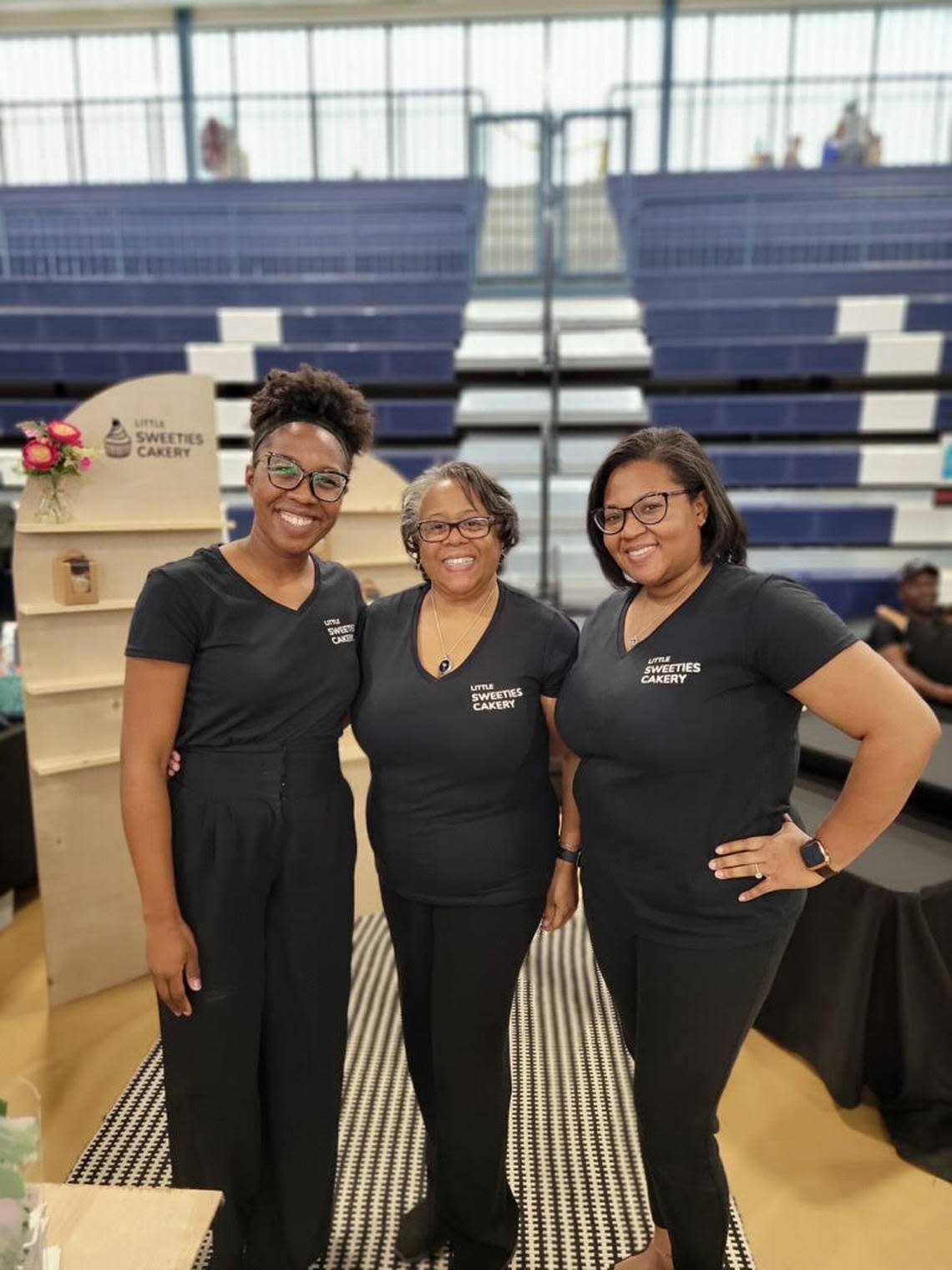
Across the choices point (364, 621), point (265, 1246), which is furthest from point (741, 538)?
point (265, 1246)

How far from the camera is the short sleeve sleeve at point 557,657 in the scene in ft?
4.34

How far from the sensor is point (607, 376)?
7109 millimetres

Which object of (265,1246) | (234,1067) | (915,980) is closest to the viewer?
(234,1067)

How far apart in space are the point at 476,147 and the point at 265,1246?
34.0 ft

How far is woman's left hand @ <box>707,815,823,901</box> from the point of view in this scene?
3.90ft

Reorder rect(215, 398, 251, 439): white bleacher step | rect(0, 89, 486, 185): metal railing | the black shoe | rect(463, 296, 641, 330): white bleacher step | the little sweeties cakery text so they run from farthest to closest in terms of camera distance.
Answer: rect(0, 89, 486, 185): metal railing
rect(463, 296, 641, 330): white bleacher step
rect(215, 398, 251, 439): white bleacher step
the little sweeties cakery text
the black shoe

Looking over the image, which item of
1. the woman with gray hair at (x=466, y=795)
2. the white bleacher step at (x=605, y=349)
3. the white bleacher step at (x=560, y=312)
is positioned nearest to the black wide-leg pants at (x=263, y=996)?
the woman with gray hair at (x=466, y=795)

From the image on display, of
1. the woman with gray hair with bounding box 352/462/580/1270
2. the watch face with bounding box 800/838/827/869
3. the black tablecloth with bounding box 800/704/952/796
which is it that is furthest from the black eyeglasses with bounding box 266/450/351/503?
the black tablecloth with bounding box 800/704/952/796

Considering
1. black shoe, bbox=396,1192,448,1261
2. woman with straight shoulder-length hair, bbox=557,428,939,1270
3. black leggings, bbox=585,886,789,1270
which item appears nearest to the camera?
woman with straight shoulder-length hair, bbox=557,428,939,1270

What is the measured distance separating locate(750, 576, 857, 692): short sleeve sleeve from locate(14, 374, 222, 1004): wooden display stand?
1873 mm

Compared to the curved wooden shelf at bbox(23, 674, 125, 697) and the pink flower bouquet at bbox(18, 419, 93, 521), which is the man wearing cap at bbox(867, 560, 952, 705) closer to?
the curved wooden shelf at bbox(23, 674, 125, 697)

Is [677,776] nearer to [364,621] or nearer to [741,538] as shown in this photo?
[741,538]

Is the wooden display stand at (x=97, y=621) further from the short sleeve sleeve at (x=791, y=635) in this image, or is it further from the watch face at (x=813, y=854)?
the watch face at (x=813, y=854)

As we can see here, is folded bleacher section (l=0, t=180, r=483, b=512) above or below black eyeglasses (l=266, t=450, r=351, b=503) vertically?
above
